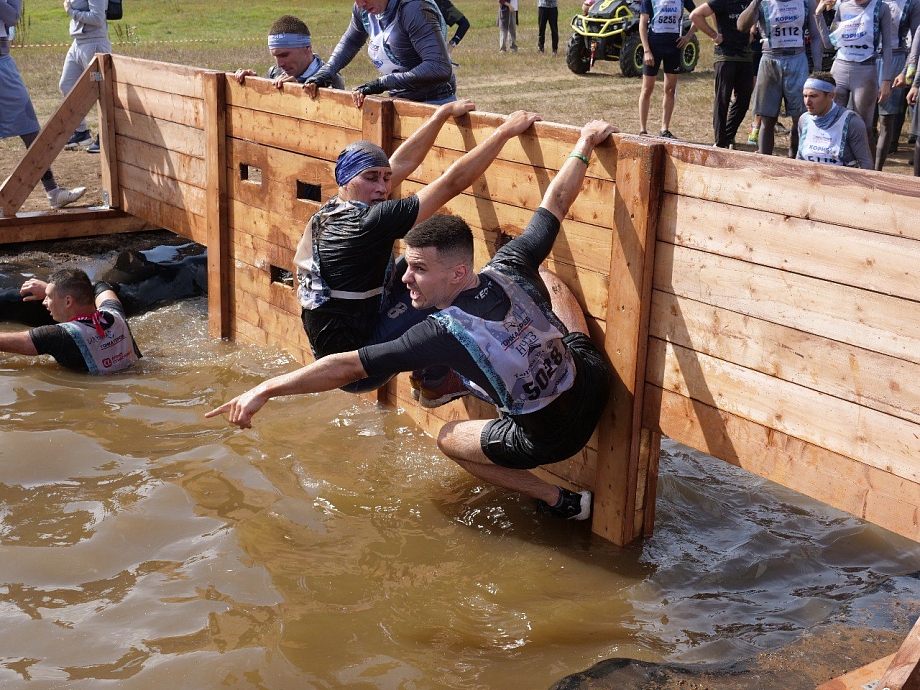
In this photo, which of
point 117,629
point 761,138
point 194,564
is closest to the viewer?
point 117,629

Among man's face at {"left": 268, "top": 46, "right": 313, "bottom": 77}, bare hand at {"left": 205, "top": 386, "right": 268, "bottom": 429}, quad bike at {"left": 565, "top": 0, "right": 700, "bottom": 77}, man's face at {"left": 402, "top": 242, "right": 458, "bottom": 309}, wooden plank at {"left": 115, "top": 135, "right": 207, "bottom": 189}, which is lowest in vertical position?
bare hand at {"left": 205, "top": 386, "right": 268, "bottom": 429}

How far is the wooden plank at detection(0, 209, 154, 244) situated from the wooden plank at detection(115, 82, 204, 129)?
3.72 feet

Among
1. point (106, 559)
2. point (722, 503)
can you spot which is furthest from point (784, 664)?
point (106, 559)

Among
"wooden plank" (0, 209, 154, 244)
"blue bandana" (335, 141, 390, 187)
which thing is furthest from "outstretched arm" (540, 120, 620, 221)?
"wooden plank" (0, 209, 154, 244)

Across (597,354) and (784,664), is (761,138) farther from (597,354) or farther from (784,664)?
(784,664)

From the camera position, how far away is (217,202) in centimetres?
728

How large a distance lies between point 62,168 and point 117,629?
842 centimetres

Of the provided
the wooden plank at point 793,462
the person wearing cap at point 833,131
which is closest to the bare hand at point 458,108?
the wooden plank at point 793,462

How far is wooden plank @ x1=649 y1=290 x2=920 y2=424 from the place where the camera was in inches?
136

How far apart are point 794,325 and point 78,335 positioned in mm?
4756

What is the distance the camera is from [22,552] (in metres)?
4.45

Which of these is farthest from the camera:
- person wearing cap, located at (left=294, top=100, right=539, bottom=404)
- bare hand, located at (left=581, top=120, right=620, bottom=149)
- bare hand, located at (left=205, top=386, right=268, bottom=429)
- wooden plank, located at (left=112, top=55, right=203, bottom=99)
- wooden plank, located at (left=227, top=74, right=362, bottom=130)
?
wooden plank, located at (left=112, top=55, right=203, bottom=99)

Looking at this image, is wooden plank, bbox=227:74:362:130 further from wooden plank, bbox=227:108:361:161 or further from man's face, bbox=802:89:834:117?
man's face, bbox=802:89:834:117

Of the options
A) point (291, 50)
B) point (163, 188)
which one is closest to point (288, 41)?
point (291, 50)
